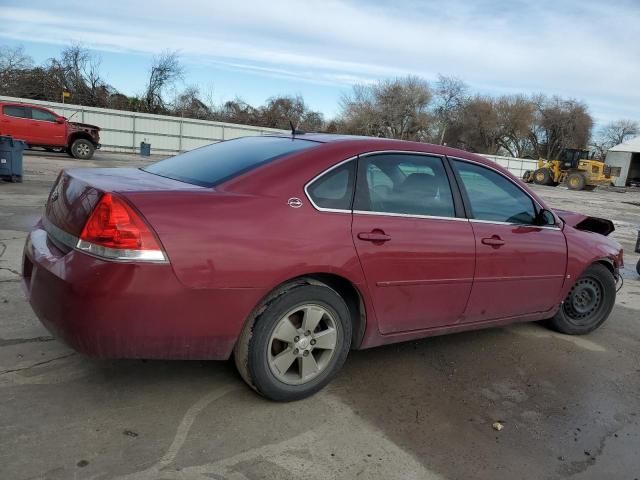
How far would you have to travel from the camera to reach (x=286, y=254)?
114 inches

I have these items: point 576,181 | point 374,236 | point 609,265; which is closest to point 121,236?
point 374,236

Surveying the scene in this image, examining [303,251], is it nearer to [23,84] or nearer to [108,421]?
[108,421]

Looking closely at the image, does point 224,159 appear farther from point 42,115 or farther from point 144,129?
point 144,129

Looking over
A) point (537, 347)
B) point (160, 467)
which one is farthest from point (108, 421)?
point (537, 347)

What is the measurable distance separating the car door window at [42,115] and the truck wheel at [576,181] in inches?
1209

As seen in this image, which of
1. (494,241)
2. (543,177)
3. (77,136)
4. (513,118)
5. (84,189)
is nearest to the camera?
(84,189)

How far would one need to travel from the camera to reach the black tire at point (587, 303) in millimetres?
4863

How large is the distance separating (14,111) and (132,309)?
62.9 ft

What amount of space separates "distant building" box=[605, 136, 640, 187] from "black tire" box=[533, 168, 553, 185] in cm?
2389

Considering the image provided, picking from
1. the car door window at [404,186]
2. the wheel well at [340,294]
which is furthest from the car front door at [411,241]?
the wheel well at [340,294]

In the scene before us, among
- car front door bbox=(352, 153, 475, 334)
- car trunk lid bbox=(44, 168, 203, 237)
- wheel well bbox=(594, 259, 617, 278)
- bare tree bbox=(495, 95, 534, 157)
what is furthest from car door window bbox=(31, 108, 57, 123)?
bare tree bbox=(495, 95, 534, 157)

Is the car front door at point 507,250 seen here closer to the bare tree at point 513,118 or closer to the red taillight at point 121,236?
the red taillight at point 121,236

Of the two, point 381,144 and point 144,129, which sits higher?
point 381,144

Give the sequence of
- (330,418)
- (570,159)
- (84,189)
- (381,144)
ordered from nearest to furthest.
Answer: (84,189)
(330,418)
(381,144)
(570,159)
